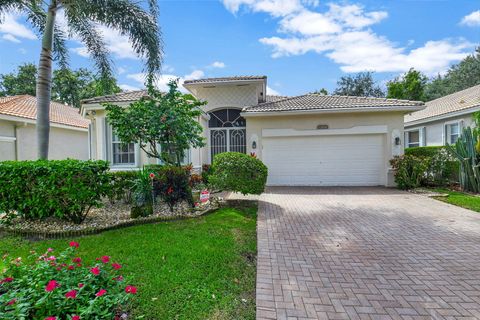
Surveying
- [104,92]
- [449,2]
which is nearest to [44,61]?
[104,92]

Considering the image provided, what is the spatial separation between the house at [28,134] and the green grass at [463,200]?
1951 cm

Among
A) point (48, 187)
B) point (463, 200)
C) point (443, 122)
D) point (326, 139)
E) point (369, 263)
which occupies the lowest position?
point (369, 263)

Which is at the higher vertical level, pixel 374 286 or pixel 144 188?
pixel 144 188

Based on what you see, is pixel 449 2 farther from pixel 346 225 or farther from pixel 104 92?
pixel 104 92

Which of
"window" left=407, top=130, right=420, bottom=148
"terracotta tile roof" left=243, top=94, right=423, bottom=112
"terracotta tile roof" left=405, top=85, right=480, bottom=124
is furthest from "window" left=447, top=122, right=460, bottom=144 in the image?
"terracotta tile roof" left=243, top=94, right=423, bottom=112

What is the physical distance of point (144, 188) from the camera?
7078mm

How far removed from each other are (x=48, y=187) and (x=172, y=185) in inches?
120

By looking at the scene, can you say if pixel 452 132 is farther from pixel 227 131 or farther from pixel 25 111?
pixel 25 111

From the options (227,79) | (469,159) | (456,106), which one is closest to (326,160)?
(469,159)

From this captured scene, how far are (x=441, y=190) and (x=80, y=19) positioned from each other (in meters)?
16.9

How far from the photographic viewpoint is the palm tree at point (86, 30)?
24.8 ft

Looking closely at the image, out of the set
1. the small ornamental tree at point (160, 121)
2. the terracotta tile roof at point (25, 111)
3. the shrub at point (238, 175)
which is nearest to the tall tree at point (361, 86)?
the shrub at point (238, 175)

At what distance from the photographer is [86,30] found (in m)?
9.45

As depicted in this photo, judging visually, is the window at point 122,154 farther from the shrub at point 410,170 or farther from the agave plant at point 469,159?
the agave plant at point 469,159
